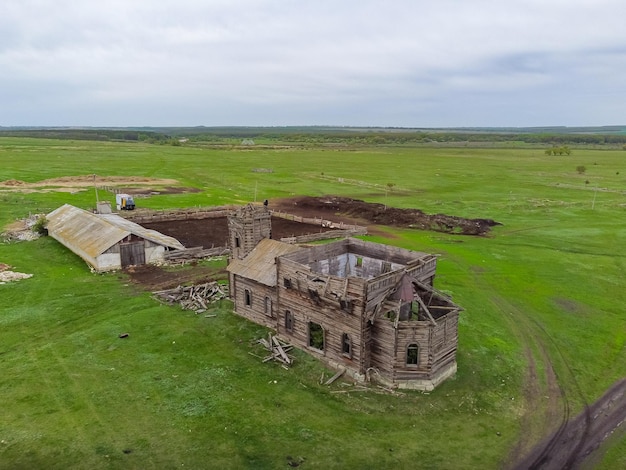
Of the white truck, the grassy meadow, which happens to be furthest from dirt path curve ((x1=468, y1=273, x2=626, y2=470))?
the white truck

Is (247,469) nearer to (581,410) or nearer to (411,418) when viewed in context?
(411,418)

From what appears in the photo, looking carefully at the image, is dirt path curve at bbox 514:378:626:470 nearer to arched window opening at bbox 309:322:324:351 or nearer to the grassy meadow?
the grassy meadow

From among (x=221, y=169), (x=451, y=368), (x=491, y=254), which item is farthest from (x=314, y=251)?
(x=221, y=169)

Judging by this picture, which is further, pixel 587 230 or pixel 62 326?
pixel 587 230

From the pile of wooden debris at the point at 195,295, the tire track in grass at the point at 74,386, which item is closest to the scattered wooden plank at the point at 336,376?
the tire track in grass at the point at 74,386

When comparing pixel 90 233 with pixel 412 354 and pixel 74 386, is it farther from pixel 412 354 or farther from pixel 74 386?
pixel 412 354

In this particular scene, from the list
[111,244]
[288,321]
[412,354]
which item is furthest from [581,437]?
[111,244]
